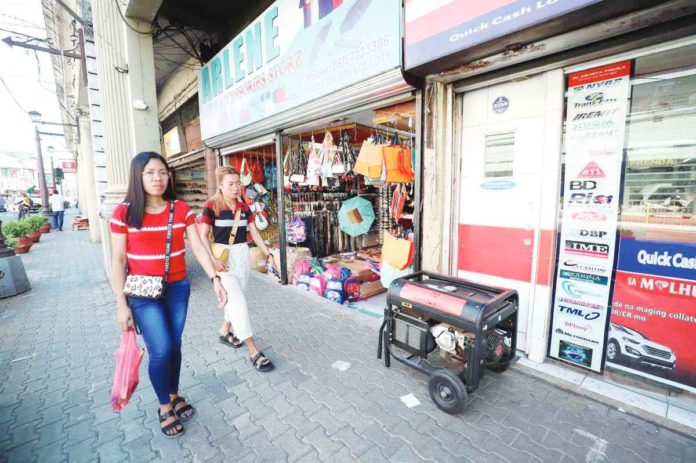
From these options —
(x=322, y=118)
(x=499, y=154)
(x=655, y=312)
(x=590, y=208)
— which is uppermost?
(x=322, y=118)

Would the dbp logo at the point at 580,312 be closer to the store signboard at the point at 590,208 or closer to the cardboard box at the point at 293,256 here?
the store signboard at the point at 590,208

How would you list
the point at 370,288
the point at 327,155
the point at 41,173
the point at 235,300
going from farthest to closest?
the point at 41,173
the point at 370,288
the point at 327,155
the point at 235,300

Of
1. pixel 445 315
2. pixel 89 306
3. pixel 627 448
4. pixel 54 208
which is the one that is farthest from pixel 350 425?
pixel 54 208

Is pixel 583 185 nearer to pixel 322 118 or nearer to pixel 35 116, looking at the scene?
pixel 322 118

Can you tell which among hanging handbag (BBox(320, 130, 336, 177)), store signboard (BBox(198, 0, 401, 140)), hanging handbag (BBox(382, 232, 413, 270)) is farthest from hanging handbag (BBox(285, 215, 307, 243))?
hanging handbag (BBox(382, 232, 413, 270))

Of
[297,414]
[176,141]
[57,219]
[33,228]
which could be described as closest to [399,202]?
[297,414]

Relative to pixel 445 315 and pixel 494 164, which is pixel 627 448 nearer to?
pixel 445 315

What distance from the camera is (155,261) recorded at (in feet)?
6.89

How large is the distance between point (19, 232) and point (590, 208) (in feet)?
45.0

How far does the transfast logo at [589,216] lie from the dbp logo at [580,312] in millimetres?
819

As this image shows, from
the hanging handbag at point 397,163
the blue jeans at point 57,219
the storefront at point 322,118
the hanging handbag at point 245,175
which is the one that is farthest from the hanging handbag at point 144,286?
the blue jeans at point 57,219

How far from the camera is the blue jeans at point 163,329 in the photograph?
210cm

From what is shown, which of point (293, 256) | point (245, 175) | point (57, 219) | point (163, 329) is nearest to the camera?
point (163, 329)

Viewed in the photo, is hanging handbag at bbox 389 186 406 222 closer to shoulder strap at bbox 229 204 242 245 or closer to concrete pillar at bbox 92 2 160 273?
shoulder strap at bbox 229 204 242 245
